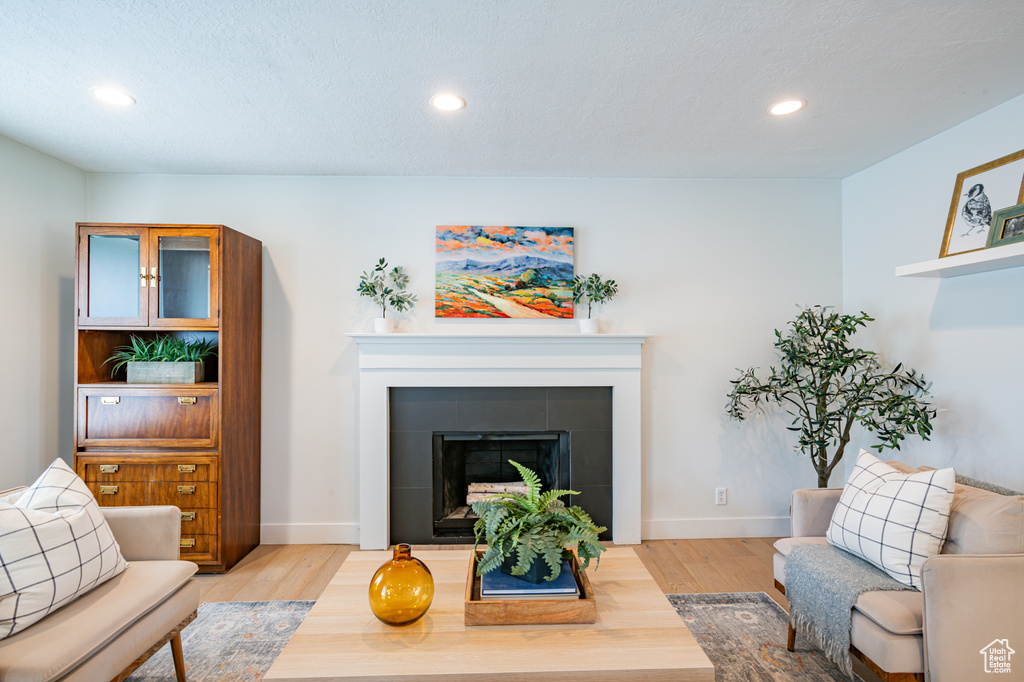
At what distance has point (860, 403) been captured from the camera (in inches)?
118

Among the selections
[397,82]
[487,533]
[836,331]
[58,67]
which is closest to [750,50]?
[397,82]

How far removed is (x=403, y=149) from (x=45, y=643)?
2.52m

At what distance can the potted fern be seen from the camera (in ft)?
5.24

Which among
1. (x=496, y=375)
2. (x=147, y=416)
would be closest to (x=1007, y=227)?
(x=496, y=375)

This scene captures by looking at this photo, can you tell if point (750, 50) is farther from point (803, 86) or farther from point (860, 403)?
point (860, 403)

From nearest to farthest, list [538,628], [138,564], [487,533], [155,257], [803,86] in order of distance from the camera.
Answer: [538,628]
[487,533]
[138,564]
[803,86]
[155,257]

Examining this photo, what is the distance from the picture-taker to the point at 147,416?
114 inches

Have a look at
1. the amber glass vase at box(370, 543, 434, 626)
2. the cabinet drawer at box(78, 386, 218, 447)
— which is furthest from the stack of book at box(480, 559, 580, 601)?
the cabinet drawer at box(78, 386, 218, 447)

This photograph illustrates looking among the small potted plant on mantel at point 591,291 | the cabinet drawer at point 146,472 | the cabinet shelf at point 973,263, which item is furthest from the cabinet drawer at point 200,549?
the cabinet shelf at point 973,263

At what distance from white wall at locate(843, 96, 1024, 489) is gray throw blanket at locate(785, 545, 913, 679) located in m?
1.11

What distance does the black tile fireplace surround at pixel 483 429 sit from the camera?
130 inches

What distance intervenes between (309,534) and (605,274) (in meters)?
2.58

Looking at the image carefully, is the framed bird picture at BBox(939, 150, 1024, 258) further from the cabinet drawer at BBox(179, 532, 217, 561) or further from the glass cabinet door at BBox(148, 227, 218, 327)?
the cabinet drawer at BBox(179, 532, 217, 561)


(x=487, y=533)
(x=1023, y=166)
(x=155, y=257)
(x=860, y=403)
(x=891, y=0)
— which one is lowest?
(x=487, y=533)
